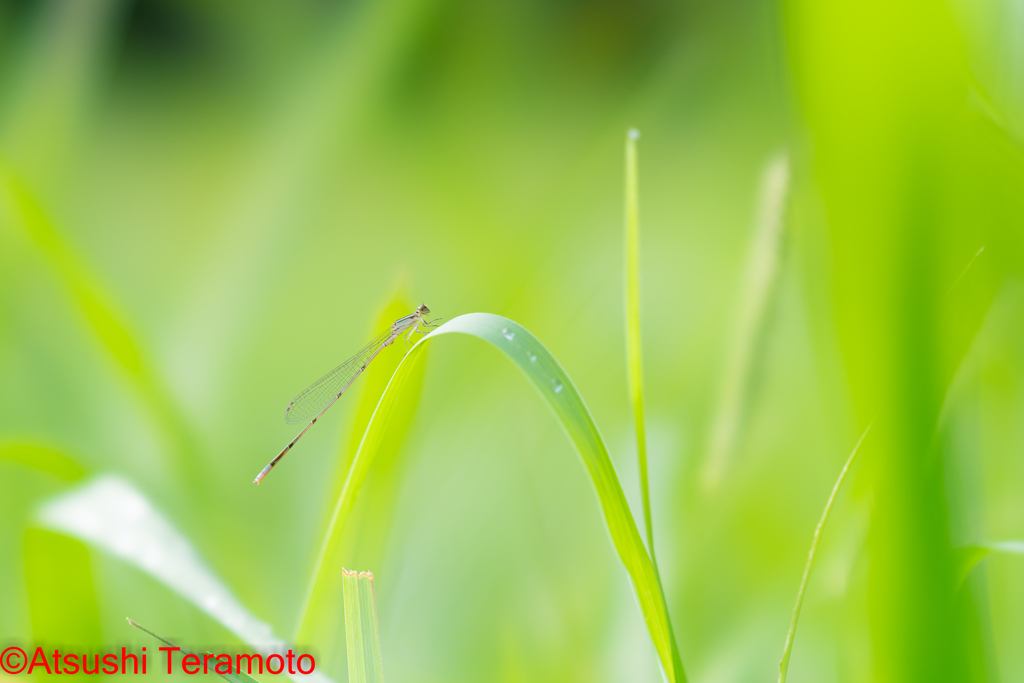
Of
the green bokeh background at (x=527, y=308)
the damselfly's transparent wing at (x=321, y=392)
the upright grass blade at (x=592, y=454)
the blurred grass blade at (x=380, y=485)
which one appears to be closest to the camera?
the green bokeh background at (x=527, y=308)

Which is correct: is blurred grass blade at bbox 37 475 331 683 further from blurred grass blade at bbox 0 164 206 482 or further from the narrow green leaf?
Answer: blurred grass blade at bbox 0 164 206 482

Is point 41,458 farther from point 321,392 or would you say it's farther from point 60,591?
point 321,392

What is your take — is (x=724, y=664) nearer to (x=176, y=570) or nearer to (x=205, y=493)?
(x=176, y=570)

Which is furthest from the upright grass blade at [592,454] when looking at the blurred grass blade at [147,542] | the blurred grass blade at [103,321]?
the blurred grass blade at [103,321]

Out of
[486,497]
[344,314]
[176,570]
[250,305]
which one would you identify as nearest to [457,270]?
[344,314]

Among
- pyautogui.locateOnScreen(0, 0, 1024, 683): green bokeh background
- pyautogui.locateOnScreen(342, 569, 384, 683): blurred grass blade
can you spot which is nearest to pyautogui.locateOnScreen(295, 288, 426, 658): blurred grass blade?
pyautogui.locateOnScreen(0, 0, 1024, 683): green bokeh background

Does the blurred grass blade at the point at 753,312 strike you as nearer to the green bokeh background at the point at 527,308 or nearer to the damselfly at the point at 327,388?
the green bokeh background at the point at 527,308
